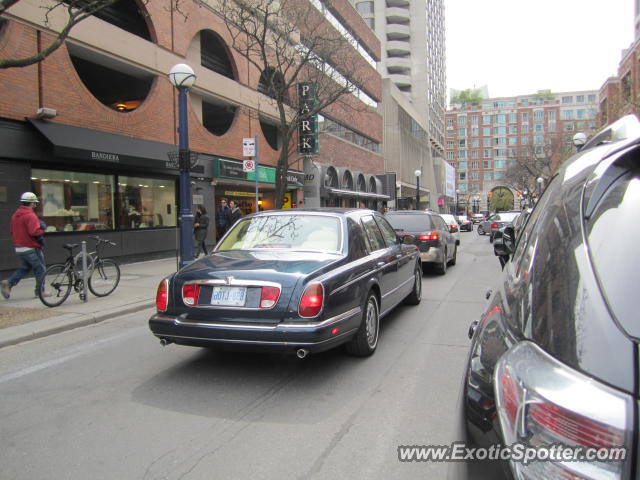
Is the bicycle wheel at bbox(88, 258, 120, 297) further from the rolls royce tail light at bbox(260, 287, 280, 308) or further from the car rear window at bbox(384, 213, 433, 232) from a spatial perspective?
the car rear window at bbox(384, 213, 433, 232)

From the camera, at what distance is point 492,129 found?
113375 mm

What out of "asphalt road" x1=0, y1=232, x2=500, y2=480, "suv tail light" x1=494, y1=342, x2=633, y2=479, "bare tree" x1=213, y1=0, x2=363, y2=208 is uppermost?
"bare tree" x1=213, y1=0, x2=363, y2=208

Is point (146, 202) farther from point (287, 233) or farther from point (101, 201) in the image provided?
point (287, 233)

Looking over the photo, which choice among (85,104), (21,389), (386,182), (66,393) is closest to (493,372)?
(66,393)

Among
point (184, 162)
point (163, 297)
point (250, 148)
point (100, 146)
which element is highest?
point (100, 146)

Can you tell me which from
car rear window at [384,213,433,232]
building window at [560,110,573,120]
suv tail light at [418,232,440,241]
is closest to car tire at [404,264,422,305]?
suv tail light at [418,232,440,241]

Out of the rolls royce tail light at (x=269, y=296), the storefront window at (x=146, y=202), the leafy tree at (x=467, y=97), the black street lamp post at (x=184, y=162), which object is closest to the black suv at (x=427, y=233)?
the black street lamp post at (x=184, y=162)

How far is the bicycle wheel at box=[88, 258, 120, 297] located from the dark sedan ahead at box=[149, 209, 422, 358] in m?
4.50

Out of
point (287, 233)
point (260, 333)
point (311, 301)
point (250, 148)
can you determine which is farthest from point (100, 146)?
point (311, 301)

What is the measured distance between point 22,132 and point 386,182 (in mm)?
34865

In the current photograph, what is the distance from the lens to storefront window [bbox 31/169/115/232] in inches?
470

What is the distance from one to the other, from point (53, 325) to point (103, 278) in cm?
241

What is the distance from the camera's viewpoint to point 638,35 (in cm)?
3475

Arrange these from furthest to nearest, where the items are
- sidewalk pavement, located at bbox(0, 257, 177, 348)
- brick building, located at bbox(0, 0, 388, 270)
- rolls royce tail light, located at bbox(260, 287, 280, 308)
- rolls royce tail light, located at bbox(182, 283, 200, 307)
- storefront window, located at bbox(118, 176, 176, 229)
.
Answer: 1. storefront window, located at bbox(118, 176, 176, 229)
2. brick building, located at bbox(0, 0, 388, 270)
3. sidewalk pavement, located at bbox(0, 257, 177, 348)
4. rolls royce tail light, located at bbox(182, 283, 200, 307)
5. rolls royce tail light, located at bbox(260, 287, 280, 308)
